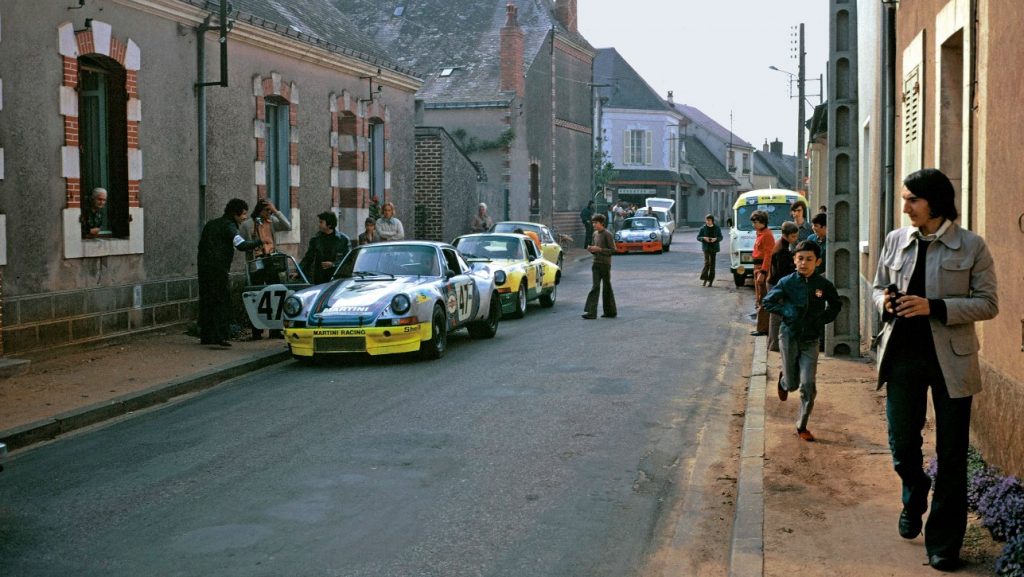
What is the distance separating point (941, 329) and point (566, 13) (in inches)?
1676

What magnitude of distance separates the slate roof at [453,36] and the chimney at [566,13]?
1.20m

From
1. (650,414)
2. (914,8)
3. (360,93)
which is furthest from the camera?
(360,93)

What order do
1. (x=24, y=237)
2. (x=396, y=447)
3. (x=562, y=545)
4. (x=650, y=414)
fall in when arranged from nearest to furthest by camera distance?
(x=562, y=545), (x=396, y=447), (x=650, y=414), (x=24, y=237)

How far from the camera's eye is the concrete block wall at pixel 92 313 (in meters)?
12.4

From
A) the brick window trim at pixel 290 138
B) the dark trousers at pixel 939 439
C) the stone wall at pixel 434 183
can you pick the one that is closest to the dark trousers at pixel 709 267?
the stone wall at pixel 434 183

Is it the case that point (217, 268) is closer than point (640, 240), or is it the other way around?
point (217, 268)

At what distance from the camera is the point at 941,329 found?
5.25m

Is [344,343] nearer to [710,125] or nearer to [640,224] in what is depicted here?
[640,224]

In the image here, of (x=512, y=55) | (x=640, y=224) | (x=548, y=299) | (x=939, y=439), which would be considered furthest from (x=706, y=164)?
(x=939, y=439)

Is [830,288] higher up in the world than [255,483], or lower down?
higher up

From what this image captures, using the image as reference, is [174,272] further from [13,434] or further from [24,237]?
[13,434]

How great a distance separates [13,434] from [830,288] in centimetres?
645

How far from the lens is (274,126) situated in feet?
65.1

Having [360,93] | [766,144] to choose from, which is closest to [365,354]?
[360,93]
